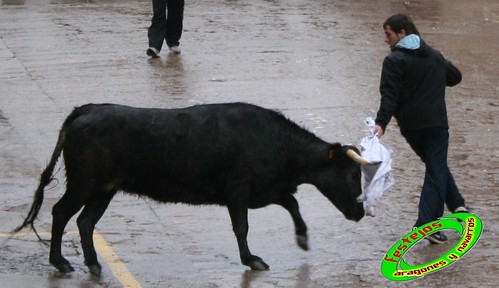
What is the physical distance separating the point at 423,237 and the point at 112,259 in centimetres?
248

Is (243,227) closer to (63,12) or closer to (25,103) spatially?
(25,103)

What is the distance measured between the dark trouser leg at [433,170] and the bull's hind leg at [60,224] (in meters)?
2.73

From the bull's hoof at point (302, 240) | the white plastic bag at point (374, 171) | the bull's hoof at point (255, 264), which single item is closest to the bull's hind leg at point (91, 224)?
the bull's hoof at point (255, 264)

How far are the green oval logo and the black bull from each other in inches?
18.4

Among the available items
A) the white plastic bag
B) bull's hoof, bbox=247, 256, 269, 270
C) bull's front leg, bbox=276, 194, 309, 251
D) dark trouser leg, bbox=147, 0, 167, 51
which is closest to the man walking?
the white plastic bag

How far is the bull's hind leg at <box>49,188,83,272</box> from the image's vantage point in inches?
322

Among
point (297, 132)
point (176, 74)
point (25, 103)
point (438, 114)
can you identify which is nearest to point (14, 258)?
point (297, 132)

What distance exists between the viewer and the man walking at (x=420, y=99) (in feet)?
28.3

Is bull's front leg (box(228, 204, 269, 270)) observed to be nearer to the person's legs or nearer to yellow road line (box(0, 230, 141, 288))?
yellow road line (box(0, 230, 141, 288))

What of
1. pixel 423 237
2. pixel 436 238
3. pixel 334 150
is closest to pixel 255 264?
pixel 334 150

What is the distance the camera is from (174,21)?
15398mm

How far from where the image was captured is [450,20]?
18594mm

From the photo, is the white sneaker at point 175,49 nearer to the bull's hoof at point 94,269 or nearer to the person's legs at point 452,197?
the person's legs at point 452,197

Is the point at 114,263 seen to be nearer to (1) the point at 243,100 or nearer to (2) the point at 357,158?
(2) the point at 357,158
